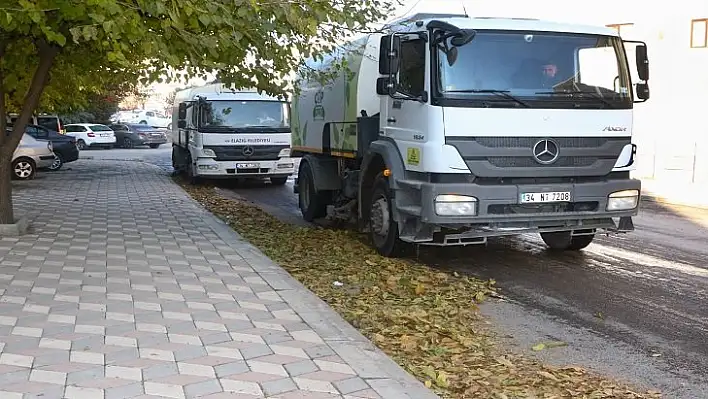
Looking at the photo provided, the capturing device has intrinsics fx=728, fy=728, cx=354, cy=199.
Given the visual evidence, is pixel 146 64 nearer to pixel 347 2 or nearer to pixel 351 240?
pixel 347 2

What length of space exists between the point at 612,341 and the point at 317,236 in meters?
5.50

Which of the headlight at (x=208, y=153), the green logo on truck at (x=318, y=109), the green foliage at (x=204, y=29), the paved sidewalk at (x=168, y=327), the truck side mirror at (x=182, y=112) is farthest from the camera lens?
the truck side mirror at (x=182, y=112)

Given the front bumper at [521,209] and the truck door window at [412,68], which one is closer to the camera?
the front bumper at [521,209]

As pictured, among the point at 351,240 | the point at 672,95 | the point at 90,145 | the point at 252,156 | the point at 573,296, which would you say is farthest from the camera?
the point at 90,145

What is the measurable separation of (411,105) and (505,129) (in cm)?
105

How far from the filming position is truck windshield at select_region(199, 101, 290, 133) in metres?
17.8

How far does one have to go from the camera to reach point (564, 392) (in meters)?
4.47

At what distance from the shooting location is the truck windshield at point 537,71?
7.31 metres

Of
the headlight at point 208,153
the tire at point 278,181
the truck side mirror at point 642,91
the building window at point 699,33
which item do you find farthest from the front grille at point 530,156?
the building window at point 699,33

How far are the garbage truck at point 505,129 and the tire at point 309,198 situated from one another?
126 inches

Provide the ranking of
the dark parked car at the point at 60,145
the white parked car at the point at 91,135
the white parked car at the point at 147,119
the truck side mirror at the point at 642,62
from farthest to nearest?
the white parked car at the point at 147,119 < the white parked car at the point at 91,135 < the dark parked car at the point at 60,145 < the truck side mirror at the point at 642,62

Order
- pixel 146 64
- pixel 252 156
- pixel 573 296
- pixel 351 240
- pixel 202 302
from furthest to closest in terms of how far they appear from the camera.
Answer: pixel 252 156
pixel 351 240
pixel 146 64
pixel 573 296
pixel 202 302

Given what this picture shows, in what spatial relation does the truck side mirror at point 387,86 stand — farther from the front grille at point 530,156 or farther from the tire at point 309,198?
the tire at point 309,198

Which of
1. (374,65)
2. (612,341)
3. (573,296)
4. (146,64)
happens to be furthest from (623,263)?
(146,64)
